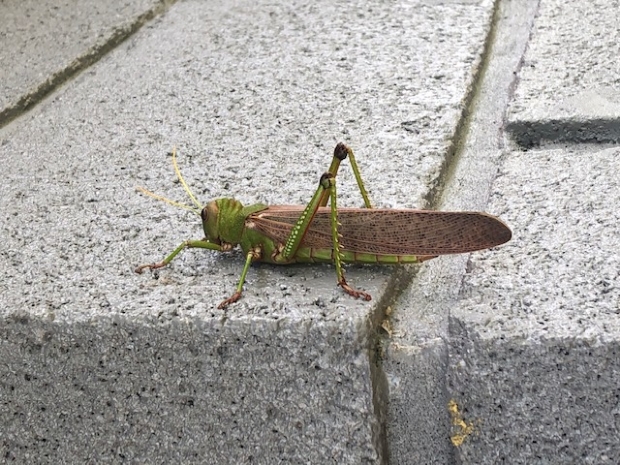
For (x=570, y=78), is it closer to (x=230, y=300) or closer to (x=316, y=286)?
(x=316, y=286)

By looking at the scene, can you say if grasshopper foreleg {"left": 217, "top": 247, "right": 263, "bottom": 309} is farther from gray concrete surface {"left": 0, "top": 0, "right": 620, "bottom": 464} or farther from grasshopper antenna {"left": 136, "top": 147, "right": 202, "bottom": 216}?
grasshopper antenna {"left": 136, "top": 147, "right": 202, "bottom": 216}

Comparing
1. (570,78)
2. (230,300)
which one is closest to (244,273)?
(230,300)

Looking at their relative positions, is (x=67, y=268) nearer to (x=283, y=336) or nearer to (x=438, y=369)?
(x=283, y=336)

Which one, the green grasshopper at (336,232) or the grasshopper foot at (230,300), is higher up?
the green grasshopper at (336,232)

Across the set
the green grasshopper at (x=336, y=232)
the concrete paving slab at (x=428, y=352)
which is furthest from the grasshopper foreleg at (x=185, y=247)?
the concrete paving slab at (x=428, y=352)

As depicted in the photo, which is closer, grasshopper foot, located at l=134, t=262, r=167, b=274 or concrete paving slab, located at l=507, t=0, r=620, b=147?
grasshopper foot, located at l=134, t=262, r=167, b=274

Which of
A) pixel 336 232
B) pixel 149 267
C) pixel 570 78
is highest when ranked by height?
pixel 570 78

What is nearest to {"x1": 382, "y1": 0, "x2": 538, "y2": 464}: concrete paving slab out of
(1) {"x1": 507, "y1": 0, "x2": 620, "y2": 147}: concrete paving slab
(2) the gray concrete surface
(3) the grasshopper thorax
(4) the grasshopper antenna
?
(2) the gray concrete surface

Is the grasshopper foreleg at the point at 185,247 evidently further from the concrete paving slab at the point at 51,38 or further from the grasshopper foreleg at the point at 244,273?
the concrete paving slab at the point at 51,38
